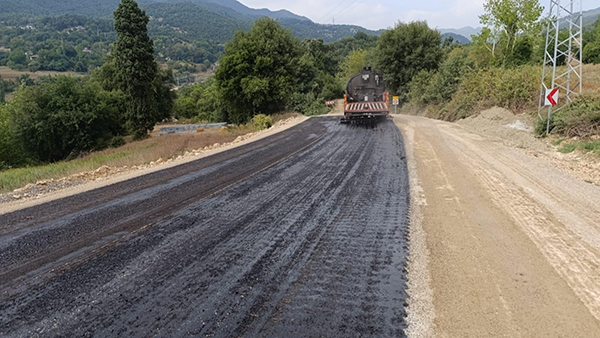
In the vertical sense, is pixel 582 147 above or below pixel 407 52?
below

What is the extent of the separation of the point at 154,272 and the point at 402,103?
1275 inches

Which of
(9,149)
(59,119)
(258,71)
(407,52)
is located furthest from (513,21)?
(9,149)

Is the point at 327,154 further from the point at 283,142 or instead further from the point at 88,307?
the point at 88,307

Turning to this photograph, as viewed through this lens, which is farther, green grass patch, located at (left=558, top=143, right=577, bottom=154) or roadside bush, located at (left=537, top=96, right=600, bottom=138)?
roadside bush, located at (left=537, top=96, right=600, bottom=138)

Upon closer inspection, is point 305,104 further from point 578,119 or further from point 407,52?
point 578,119

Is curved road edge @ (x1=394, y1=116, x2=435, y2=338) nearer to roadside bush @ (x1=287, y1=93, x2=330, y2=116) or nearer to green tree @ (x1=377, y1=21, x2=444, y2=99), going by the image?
roadside bush @ (x1=287, y1=93, x2=330, y2=116)

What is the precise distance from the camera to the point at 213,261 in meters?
3.92

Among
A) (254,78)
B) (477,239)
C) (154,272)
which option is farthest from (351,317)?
(254,78)

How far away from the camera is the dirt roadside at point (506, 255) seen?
294cm

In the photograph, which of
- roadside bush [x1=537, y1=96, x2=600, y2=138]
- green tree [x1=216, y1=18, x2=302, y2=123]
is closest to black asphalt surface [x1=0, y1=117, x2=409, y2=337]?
roadside bush [x1=537, y1=96, x2=600, y2=138]

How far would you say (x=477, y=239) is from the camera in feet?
14.8

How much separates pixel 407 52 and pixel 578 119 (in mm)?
23169

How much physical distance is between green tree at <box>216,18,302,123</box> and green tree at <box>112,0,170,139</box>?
27.7ft

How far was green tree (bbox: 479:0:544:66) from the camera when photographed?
27375 millimetres
